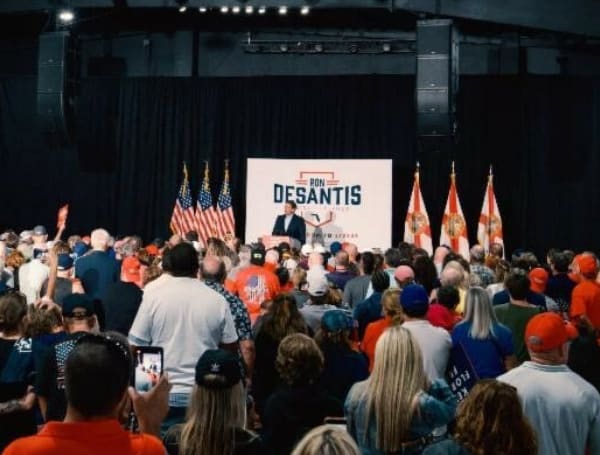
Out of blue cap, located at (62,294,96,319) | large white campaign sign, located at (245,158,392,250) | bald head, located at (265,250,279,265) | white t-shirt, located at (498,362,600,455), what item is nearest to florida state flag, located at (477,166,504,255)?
large white campaign sign, located at (245,158,392,250)

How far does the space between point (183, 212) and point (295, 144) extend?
7.76ft

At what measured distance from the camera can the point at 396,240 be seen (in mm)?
16359

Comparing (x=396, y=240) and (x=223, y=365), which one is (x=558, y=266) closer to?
(x=223, y=365)

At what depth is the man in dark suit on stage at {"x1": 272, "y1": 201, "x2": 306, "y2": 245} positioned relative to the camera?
46.9 ft

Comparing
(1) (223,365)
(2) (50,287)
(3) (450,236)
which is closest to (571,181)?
(3) (450,236)

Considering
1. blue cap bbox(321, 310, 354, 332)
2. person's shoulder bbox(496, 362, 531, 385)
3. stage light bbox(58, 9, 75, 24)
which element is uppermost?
stage light bbox(58, 9, 75, 24)

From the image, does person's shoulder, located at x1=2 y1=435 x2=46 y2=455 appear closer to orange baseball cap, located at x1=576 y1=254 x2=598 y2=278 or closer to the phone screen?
the phone screen

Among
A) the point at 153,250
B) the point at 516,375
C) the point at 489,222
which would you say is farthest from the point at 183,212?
the point at 516,375

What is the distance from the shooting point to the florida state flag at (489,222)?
49.5 ft

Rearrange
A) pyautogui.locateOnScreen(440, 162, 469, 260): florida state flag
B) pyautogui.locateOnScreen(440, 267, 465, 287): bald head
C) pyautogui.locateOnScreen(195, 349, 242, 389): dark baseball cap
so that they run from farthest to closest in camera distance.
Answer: pyautogui.locateOnScreen(440, 162, 469, 260): florida state flag → pyautogui.locateOnScreen(440, 267, 465, 287): bald head → pyautogui.locateOnScreen(195, 349, 242, 389): dark baseball cap

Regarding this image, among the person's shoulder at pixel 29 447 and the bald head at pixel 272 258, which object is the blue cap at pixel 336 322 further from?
the bald head at pixel 272 258

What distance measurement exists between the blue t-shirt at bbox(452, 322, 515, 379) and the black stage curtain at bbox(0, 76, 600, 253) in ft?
32.7

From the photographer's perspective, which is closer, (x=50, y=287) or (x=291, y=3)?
(x=50, y=287)

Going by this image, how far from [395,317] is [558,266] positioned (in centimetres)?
310
